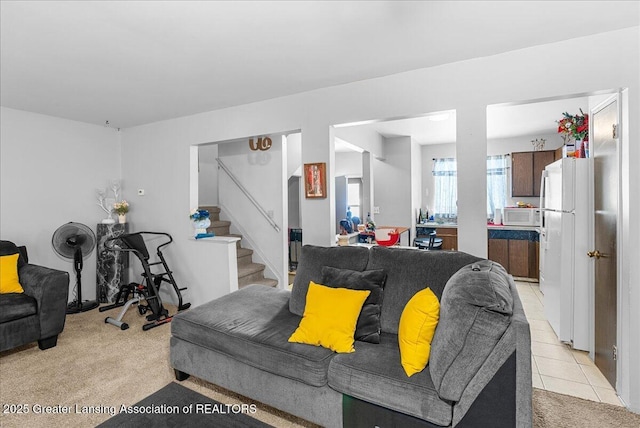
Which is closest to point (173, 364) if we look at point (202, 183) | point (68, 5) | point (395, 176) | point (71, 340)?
point (71, 340)

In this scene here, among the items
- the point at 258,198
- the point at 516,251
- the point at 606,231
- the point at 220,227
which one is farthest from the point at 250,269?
the point at 516,251

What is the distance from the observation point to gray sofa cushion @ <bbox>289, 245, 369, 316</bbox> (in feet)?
8.46

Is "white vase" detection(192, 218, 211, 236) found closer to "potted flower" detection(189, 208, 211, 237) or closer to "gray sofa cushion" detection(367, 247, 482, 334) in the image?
"potted flower" detection(189, 208, 211, 237)

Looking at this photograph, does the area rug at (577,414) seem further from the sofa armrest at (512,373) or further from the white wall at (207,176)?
the white wall at (207,176)

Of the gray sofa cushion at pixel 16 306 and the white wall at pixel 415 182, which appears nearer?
the gray sofa cushion at pixel 16 306

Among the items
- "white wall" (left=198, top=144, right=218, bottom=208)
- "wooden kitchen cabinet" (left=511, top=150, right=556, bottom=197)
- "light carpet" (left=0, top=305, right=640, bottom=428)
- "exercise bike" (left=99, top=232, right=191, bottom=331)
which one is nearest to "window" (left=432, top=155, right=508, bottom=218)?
"wooden kitchen cabinet" (left=511, top=150, right=556, bottom=197)

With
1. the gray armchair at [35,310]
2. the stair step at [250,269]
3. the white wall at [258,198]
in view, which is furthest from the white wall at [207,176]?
the gray armchair at [35,310]

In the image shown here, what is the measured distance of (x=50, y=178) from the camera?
4.25 meters

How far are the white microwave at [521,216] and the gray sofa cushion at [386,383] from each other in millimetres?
4733

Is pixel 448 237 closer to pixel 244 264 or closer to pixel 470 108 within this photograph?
pixel 244 264

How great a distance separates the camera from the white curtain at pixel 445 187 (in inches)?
268

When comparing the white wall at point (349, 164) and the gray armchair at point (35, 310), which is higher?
the white wall at point (349, 164)

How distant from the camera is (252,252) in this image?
5.27 meters

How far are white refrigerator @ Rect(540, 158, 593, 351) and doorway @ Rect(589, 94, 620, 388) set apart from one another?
11cm
